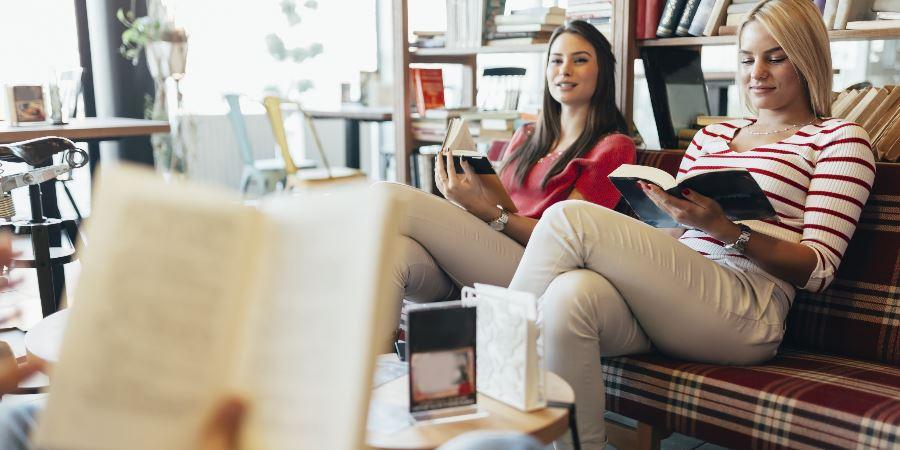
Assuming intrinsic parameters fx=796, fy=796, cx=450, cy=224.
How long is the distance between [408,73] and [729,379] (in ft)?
6.22

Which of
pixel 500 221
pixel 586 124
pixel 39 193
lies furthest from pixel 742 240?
pixel 39 193

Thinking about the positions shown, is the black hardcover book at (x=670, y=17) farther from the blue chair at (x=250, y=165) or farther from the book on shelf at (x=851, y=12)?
the blue chair at (x=250, y=165)

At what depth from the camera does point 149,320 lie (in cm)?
57

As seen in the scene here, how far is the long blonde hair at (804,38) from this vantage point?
1722mm

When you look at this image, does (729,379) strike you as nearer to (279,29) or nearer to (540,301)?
(540,301)

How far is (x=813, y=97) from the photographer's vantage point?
1.75m

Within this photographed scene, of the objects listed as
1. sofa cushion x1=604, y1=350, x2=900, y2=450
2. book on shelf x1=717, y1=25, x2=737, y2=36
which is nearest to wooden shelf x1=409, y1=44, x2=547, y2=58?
book on shelf x1=717, y1=25, x2=737, y2=36

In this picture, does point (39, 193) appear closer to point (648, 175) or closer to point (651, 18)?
point (648, 175)

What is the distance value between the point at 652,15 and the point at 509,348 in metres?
1.59

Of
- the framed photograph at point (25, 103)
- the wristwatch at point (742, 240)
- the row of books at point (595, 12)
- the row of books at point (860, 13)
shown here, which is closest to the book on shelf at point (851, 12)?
the row of books at point (860, 13)

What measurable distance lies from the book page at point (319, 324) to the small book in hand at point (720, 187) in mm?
992

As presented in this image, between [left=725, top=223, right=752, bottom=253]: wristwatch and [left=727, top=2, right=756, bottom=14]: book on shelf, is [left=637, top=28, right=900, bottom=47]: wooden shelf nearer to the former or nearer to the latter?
[left=727, top=2, right=756, bottom=14]: book on shelf

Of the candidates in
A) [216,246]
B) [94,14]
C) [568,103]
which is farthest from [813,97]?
[94,14]

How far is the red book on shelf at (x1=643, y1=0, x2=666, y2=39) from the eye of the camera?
7.82ft
